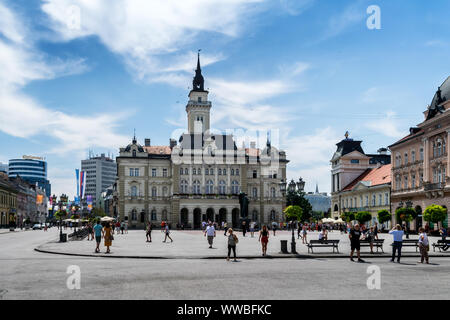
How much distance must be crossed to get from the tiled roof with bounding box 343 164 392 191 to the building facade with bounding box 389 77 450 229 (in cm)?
946

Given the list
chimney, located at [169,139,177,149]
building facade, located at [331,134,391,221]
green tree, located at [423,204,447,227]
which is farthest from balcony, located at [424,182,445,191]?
chimney, located at [169,139,177,149]

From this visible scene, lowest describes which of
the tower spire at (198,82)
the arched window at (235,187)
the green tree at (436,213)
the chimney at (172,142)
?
the green tree at (436,213)

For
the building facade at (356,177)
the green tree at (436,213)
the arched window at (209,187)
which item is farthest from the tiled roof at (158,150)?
the green tree at (436,213)

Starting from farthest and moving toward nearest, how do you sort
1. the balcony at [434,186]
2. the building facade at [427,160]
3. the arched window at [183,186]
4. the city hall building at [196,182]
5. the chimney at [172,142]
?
the chimney at [172,142] < the arched window at [183,186] < the city hall building at [196,182] < the balcony at [434,186] < the building facade at [427,160]

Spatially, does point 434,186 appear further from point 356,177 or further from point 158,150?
point 158,150

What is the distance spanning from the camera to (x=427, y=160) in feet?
205

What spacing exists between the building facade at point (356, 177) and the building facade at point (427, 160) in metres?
12.3

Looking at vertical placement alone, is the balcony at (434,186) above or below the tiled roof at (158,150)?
below

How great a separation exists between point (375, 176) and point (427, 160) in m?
27.6

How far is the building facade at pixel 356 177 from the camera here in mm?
86500

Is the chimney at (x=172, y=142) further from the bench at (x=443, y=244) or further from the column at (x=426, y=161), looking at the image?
the bench at (x=443, y=244)

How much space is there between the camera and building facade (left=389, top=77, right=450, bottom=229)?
191 feet

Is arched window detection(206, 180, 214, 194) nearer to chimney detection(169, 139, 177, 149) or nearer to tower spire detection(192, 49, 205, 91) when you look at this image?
chimney detection(169, 139, 177, 149)

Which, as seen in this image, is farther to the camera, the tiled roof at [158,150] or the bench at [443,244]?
the tiled roof at [158,150]
